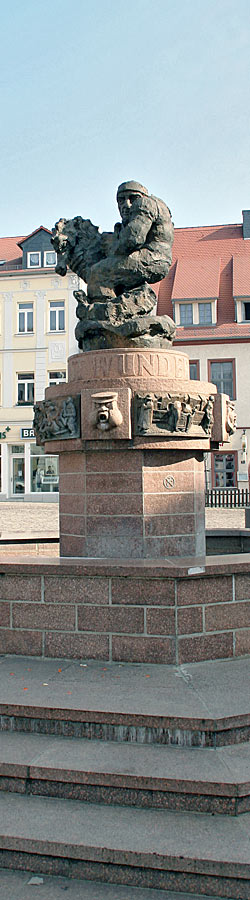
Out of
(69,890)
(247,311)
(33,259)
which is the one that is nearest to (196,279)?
(247,311)

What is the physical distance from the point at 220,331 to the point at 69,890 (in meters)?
35.1

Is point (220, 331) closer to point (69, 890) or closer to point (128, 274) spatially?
point (128, 274)

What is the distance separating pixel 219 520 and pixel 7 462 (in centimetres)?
1818

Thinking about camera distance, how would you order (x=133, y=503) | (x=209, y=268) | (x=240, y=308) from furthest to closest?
1. (x=209, y=268)
2. (x=240, y=308)
3. (x=133, y=503)

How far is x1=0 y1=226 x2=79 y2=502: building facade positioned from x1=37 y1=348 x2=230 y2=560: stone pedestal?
100ft

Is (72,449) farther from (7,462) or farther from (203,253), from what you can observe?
(203,253)

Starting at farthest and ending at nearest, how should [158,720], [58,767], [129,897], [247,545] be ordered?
1. [247,545]
2. [158,720]
3. [58,767]
4. [129,897]

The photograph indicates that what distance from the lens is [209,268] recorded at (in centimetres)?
3931

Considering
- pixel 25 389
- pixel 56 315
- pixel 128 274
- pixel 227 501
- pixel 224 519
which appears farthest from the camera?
pixel 25 389

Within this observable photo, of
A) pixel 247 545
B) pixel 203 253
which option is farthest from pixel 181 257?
pixel 247 545

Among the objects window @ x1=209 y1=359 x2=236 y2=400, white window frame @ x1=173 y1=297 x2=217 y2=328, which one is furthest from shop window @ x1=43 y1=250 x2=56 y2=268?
window @ x1=209 y1=359 x2=236 y2=400

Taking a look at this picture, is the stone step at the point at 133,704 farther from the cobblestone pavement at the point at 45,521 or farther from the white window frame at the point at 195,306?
the white window frame at the point at 195,306

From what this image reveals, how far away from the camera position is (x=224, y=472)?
37.1m

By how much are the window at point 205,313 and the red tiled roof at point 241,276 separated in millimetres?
1593
